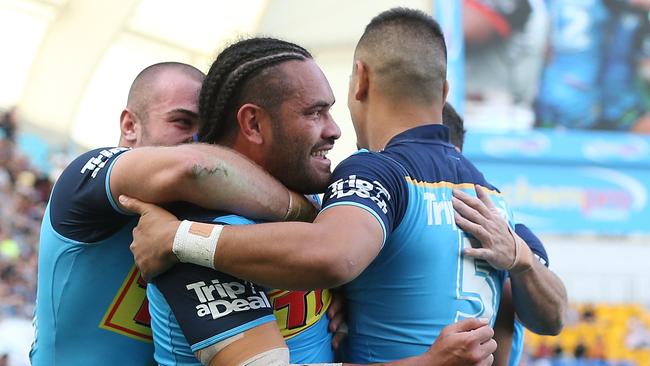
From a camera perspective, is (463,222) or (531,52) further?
(531,52)

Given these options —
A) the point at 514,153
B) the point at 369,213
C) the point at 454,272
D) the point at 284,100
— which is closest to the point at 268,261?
the point at 369,213

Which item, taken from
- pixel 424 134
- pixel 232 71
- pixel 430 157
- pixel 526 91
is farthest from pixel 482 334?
pixel 526 91

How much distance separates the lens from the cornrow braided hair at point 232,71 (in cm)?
263

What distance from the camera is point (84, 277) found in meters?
2.82

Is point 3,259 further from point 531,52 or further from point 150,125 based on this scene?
point 531,52

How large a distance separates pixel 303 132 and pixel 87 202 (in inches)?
25.5

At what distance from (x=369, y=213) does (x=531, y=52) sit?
2041 centimetres

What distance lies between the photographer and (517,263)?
299cm

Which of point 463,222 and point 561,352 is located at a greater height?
point 463,222

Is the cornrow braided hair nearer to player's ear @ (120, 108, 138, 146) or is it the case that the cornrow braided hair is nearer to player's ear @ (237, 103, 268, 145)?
player's ear @ (237, 103, 268, 145)

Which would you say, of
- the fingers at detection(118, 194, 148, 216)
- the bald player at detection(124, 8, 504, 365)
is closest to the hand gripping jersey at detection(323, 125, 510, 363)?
the bald player at detection(124, 8, 504, 365)

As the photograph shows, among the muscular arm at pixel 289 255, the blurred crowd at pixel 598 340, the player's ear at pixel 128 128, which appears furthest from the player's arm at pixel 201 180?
the blurred crowd at pixel 598 340

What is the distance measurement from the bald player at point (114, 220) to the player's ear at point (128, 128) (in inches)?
2.0

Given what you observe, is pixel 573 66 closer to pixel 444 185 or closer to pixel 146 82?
pixel 146 82
